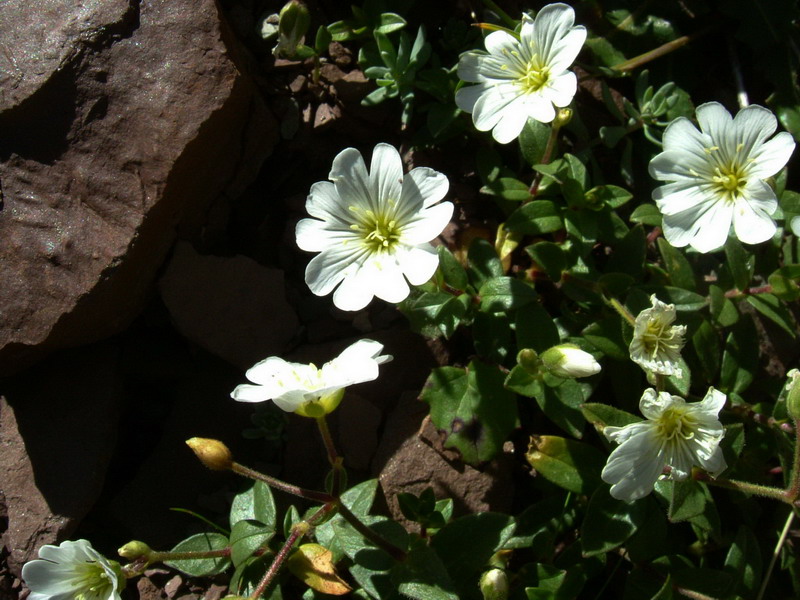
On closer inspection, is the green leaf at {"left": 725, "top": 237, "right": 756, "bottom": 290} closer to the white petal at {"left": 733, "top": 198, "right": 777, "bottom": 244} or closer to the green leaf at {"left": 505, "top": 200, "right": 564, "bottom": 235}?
the white petal at {"left": 733, "top": 198, "right": 777, "bottom": 244}

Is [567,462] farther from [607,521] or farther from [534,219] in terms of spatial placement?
[534,219]

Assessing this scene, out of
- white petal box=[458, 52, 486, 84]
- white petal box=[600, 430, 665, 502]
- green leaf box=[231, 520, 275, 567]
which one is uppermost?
white petal box=[458, 52, 486, 84]

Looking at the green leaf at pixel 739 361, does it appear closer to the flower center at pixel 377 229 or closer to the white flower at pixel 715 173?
the white flower at pixel 715 173

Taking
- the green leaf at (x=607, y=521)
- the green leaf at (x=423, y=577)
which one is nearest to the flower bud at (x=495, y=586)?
the green leaf at (x=423, y=577)

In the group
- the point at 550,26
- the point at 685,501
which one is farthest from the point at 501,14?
the point at 685,501

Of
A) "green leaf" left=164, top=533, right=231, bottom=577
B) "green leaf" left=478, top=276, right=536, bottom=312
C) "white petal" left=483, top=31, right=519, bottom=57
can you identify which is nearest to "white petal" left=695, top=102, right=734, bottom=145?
"white petal" left=483, top=31, right=519, bottom=57
